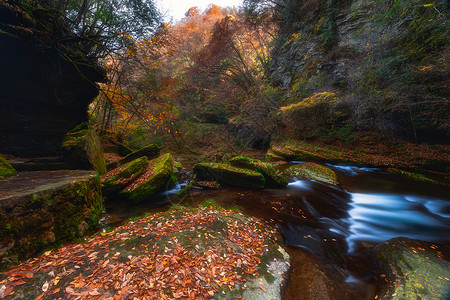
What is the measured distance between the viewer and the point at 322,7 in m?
13.8

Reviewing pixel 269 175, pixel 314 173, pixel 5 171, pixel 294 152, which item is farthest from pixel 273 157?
pixel 5 171

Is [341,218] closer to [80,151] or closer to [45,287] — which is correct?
[45,287]

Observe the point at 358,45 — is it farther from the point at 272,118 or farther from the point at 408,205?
the point at 408,205

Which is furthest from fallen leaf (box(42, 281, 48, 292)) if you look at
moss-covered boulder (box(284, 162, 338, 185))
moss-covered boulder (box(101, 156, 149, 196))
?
moss-covered boulder (box(284, 162, 338, 185))

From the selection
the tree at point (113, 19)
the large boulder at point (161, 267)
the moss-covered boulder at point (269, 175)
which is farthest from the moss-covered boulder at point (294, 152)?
the tree at point (113, 19)

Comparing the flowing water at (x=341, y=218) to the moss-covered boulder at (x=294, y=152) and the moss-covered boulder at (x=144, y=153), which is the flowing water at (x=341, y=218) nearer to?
the moss-covered boulder at (x=294, y=152)

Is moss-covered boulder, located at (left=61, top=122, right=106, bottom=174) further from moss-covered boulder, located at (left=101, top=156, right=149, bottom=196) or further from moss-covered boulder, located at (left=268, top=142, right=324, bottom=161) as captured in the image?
moss-covered boulder, located at (left=268, top=142, right=324, bottom=161)

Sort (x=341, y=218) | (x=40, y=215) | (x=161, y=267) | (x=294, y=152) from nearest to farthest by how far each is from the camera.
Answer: (x=161, y=267) < (x=40, y=215) < (x=341, y=218) < (x=294, y=152)

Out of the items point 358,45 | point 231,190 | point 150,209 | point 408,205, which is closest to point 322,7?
point 358,45

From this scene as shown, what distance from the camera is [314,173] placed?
336 inches

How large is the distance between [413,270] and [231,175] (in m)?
5.49

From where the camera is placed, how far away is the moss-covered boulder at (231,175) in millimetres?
7262

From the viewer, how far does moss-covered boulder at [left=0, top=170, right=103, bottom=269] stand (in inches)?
97.7

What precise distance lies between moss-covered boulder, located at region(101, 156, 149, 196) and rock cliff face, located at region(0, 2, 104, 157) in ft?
10.2
